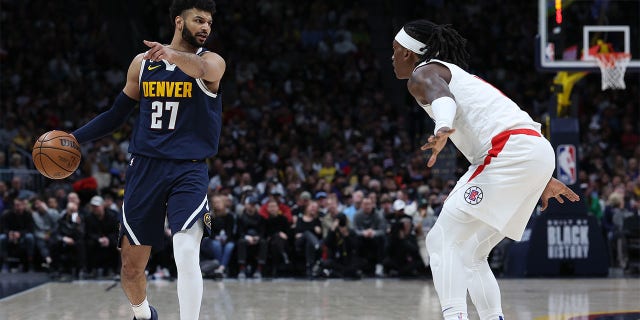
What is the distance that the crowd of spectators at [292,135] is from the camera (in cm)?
1393

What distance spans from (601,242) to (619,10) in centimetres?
380

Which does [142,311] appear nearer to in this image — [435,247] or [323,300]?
[435,247]

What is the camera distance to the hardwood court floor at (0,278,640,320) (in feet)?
27.9

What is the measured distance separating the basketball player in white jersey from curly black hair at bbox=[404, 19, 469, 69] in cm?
3

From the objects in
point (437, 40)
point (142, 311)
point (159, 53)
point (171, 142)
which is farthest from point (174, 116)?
point (437, 40)

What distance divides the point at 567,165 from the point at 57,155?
365 inches

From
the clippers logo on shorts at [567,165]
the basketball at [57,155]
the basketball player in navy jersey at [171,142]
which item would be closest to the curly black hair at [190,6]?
the basketball player in navy jersey at [171,142]

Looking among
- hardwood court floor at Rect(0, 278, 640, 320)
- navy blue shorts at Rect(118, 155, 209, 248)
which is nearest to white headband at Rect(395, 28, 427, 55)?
navy blue shorts at Rect(118, 155, 209, 248)

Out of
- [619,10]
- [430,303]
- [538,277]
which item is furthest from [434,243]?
[619,10]

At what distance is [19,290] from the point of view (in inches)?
433

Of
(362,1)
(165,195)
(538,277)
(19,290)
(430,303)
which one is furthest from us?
(362,1)

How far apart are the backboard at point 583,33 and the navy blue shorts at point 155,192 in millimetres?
8081

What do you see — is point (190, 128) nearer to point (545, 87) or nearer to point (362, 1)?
point (545, 87)

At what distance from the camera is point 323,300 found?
32.9 ft
